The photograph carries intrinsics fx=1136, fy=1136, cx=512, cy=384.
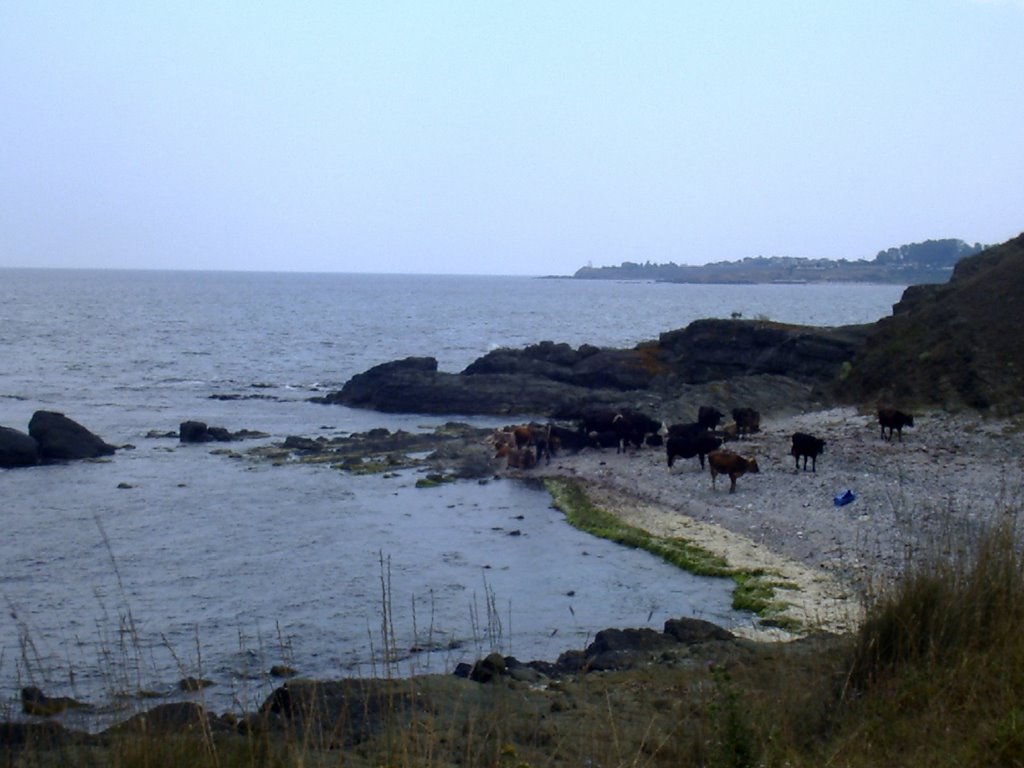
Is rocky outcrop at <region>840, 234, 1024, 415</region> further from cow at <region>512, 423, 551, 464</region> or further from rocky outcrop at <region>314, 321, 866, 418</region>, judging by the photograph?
cow at <region>512, 423, 551, 464</region>

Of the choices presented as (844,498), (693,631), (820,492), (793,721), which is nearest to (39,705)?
(793,721)

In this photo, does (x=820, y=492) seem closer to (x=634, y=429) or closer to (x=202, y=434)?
(x=634, y=429)

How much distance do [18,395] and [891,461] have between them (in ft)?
132

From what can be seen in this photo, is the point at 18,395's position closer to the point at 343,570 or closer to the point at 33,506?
the point at 33,506

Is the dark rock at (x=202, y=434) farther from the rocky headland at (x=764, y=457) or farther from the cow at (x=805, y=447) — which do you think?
the cow at (x=805, y=447)

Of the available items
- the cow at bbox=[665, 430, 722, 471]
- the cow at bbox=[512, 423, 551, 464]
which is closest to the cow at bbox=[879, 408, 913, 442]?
the cow at bbox=[665, 430, 722, 471]

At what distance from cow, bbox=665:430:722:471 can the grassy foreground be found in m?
16.5

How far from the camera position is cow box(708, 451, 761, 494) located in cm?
2284

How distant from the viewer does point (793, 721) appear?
6855 millimetres

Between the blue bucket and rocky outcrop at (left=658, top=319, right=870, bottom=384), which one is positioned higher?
rocky outcrop at (left=658, top=319, right=870, bottom=384)

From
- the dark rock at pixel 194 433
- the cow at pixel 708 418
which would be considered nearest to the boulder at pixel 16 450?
the dark rock at pixel 194 433

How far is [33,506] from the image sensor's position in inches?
999

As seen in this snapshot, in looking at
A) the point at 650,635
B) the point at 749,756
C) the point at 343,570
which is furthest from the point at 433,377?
the point at 749,756

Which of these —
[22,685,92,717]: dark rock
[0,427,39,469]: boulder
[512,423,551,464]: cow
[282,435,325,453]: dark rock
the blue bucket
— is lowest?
[282,435,325,453]: dark rock
